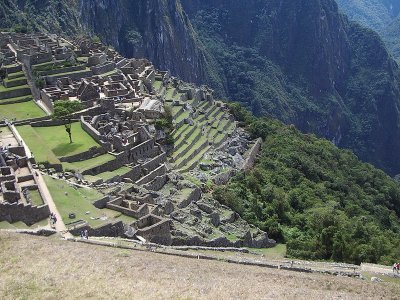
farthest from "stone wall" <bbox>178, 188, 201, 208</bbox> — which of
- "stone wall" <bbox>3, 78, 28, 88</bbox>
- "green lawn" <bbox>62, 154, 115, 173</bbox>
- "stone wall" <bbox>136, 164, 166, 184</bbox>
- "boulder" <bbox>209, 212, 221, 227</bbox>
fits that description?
"stone wall" <bbox>3, 78, 28, 88</bbox>

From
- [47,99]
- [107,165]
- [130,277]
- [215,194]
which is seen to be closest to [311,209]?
[215,194]

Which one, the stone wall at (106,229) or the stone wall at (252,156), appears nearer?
the stone wall at (106,229)

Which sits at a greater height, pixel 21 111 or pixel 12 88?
pixel 21 111

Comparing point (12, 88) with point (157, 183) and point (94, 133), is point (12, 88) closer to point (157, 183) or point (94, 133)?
point (94, 133)

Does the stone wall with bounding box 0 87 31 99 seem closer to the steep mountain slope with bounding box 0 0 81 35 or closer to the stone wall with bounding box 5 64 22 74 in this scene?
the stone wall with bounding box 5 64 22 74

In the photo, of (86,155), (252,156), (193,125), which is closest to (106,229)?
(86,155)

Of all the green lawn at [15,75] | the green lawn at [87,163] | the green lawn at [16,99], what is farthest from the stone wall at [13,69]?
the green lawn at [87,163]

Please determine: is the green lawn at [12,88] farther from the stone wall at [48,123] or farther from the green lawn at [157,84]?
the green lawn at [157,84]

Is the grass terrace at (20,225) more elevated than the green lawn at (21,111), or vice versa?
the grass terrace at (20,225)
